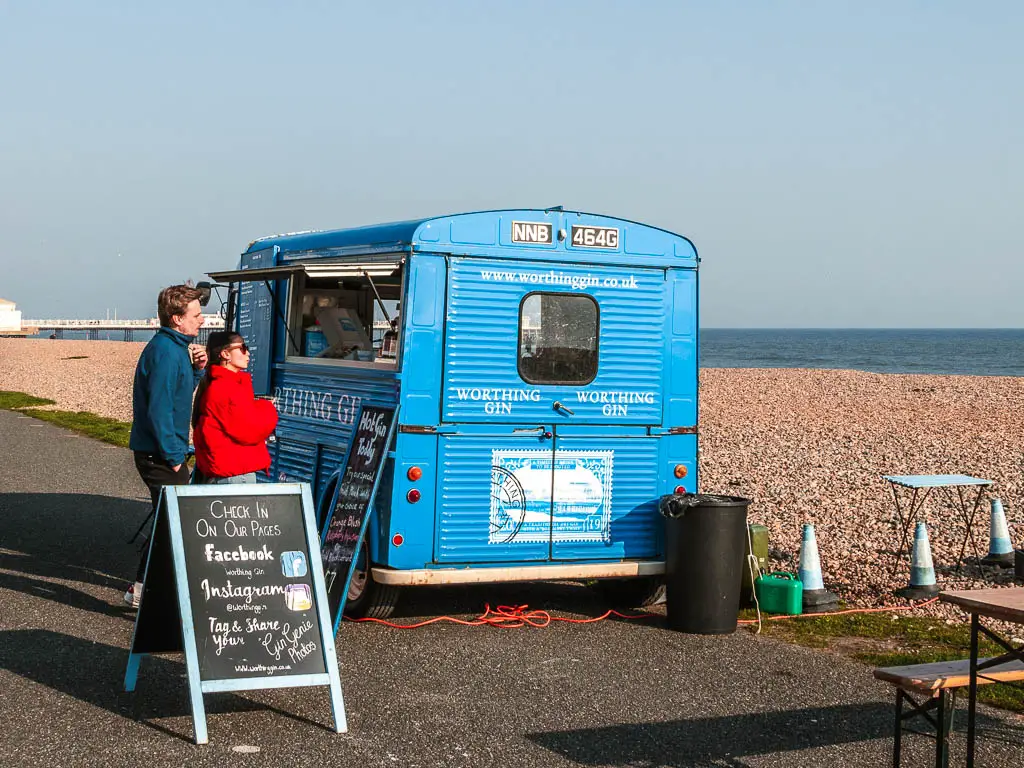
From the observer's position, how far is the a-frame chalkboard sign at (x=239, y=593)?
5656mm

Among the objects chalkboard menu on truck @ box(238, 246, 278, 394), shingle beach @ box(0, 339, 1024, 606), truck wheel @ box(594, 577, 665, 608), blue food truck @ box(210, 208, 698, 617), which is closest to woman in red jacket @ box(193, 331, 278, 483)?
blue food truck @ box(210, 208, 698, 617)

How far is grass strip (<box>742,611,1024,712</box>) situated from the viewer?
285 inches

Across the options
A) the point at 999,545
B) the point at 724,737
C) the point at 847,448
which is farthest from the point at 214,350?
the point at 847,448

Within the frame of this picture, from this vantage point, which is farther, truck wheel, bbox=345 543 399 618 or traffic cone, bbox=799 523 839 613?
traffic cone, bbox=799 523 839 613

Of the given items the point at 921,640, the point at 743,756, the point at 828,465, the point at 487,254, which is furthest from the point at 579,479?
the point at 828,465

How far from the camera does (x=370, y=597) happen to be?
25.7ft

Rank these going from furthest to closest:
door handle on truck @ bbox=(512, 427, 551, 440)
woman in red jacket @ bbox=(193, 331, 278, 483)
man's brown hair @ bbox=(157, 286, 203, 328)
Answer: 1. door handle on truck @ bbox=(512, 427, 551, 440)
2. man's brown hair @ bbox=(157, 286, 203, 328)
3. woman in red jacket @ bbox=(193, 331, 278, 483)

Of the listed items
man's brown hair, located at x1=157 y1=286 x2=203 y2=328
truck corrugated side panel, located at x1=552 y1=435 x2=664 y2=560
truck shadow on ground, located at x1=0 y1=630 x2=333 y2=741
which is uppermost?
man's brown hair, located at x1=157 y1=286 x2=203 y2=328

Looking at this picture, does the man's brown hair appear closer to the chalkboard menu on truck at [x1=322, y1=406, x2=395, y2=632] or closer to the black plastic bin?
the chalkboard menu on truck at [x1=322, y1=406, x2=395, y2=632]

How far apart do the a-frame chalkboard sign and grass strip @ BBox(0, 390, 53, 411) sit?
21.8 metres

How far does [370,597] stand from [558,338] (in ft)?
6.42

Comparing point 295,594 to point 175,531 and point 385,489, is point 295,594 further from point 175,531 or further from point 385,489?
point 385,489

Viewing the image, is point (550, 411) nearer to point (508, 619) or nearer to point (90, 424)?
point (508, 619)

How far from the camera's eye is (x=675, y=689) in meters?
6.43
